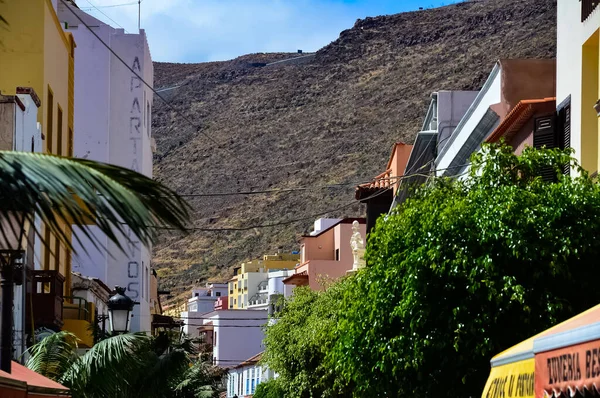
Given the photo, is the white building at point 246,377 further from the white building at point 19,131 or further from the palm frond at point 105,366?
the palm frond at point 105,366

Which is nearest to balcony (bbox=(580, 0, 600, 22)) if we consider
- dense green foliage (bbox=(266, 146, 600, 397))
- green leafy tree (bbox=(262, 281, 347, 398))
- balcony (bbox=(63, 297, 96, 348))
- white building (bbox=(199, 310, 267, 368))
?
dense green foliage (bbox=(266, 146, 600, 397))

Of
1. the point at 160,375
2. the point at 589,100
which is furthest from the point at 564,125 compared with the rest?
the point at 160,375

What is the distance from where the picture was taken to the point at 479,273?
1530 centimetres

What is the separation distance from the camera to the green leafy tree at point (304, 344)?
1276 inches

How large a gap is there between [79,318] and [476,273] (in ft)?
56.6

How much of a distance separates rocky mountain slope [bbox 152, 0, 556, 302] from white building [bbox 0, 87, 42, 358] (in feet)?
269

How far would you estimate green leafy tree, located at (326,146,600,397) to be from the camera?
592 inches

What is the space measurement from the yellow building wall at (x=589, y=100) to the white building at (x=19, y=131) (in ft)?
30.1

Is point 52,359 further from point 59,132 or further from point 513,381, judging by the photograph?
point 59,132

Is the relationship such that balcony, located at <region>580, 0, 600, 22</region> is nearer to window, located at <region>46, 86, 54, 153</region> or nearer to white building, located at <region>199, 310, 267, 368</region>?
window, located at <region>46, 86, 54, 153</region>

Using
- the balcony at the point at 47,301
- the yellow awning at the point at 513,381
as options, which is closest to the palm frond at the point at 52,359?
the yellow awning at the point at 513,381

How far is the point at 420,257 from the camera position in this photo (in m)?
15.7

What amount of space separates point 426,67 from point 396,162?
11631 centimetres

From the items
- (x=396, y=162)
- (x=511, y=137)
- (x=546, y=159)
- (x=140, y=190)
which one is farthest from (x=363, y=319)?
(x=396, y=162)
